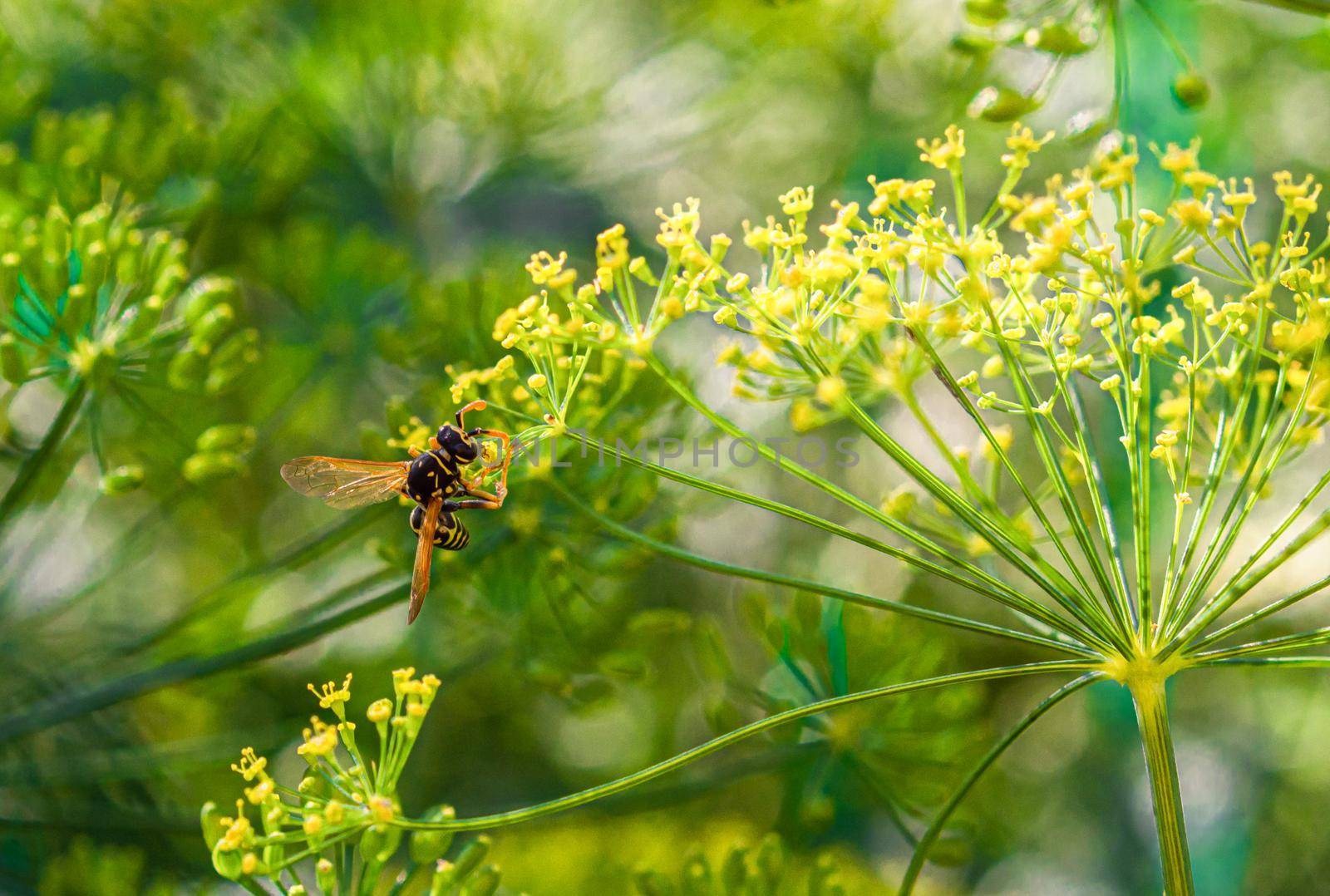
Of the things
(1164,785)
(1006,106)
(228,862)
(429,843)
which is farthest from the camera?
(1006,106)

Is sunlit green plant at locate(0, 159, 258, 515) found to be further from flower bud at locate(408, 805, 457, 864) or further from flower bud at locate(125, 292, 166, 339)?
flower bud at locate(408, 805, 457, 864)

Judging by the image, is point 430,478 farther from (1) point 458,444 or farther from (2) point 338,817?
(2) point 338,817

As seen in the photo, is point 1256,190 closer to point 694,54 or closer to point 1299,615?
point 1299,615

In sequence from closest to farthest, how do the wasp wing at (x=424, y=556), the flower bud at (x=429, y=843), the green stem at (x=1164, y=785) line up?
the green stem at (x=1164, y=785)
the flower bud at (x=429, y=843)
the wasp wing at (x=424, y=556)

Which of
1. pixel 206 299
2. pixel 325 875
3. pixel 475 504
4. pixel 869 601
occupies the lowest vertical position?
pixel 325 875

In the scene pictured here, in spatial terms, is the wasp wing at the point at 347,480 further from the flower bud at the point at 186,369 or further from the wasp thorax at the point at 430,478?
the flower bud at the point at 186,369

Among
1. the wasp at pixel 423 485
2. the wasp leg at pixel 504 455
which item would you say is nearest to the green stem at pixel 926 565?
the wasp leg at pixel 504 455

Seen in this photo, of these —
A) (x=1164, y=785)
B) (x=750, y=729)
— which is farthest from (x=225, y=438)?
(x=1164, y=785)
